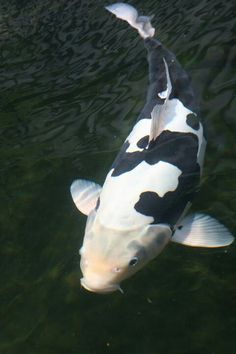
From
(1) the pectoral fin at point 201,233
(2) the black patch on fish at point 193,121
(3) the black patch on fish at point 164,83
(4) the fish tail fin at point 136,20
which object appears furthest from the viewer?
(4) the fish tail fin at point 136,20

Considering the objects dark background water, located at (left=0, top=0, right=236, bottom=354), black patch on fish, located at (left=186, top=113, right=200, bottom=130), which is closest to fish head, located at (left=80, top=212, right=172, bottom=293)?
dark background water, located at (left=0, top=0, right=236, bottom=354)

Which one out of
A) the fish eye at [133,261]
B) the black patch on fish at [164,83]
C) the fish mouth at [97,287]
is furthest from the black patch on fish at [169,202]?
the black patch on fish at [164,83]

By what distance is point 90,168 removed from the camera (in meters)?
5.31

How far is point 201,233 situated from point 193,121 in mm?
955

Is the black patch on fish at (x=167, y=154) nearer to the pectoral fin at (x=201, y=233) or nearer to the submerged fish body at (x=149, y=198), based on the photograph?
the submerged fish body at (x=149, y=198)

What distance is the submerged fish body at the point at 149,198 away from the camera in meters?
3.52

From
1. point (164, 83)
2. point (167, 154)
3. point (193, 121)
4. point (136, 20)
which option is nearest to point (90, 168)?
point (164, 83)

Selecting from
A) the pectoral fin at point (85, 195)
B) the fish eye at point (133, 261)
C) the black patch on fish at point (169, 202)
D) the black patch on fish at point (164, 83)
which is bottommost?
the pectoral fin at point (85, 195)

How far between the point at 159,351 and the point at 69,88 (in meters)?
3.60

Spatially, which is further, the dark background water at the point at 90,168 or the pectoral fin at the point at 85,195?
the pectoral fin at the point at 85,195

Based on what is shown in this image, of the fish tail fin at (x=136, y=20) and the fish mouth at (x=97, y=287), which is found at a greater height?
the fish tail fin at (x=136, y=20)

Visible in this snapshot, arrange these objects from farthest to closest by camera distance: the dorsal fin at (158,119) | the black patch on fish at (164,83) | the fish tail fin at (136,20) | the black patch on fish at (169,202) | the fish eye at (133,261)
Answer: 1. the fish tail fin at (136,20)
2. the black patch on fish at (164,83)
3. the dorsal fin at (158,119)
4. the black patch on fish at (169,202)
5. the fish eye at (133,261)

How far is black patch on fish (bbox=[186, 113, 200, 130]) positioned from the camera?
4320 mm

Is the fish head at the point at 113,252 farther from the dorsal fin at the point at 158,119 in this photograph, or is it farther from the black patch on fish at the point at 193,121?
the black patch on fish at the point at 193,121
